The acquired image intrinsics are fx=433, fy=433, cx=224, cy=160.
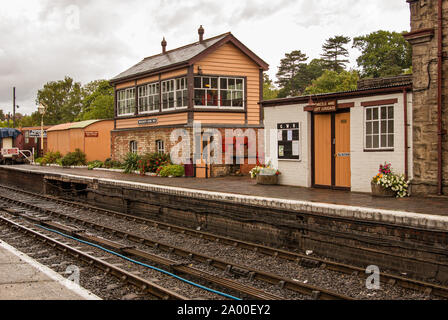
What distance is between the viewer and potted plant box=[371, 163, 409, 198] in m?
10.5

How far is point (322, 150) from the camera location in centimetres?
1268

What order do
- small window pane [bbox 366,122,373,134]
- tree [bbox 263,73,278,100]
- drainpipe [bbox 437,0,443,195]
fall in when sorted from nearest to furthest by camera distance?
1. drainpipe [bbox 437,0,443,195]
2. small window pane [bbox 366,122,373,134]
3. tree [bbox 263,73,278,100]

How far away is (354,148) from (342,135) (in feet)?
2.18

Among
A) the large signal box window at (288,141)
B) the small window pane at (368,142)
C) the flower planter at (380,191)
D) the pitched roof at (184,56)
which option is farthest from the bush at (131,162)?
the flower planter at (380,191)

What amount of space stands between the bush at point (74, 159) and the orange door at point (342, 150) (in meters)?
18.5

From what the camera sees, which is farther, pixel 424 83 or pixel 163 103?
pixel 163 103

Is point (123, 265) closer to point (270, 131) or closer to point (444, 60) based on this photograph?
point (270, 131)

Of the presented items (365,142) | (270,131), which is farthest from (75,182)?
(365,142)

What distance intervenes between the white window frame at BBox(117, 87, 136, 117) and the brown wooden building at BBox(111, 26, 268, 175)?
0.77m

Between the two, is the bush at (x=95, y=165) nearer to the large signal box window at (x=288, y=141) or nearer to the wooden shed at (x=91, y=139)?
the wooden shed at (x=91, y=139)

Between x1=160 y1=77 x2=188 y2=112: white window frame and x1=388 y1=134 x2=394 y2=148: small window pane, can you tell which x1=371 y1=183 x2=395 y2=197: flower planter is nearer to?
x1=388 y1=134 x2=394 y2=148: small window pane

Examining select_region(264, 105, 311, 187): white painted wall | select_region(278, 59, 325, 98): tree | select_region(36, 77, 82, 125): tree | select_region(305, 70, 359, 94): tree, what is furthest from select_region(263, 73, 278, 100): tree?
select_region(264, 105, 311, 187): white painted wall

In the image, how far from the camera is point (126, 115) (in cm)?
2356

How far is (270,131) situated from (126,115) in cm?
1179
